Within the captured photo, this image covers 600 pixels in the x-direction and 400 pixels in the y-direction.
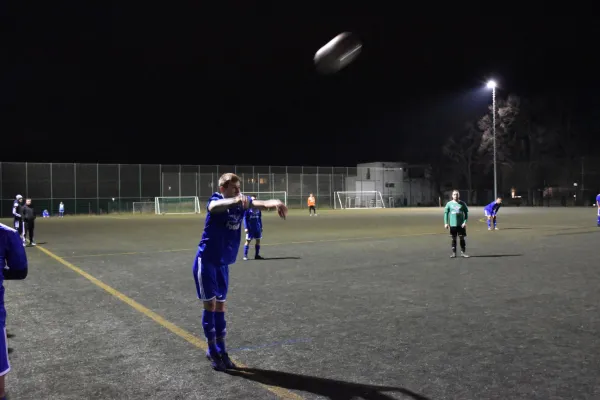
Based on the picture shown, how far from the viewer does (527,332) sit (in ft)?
20.3

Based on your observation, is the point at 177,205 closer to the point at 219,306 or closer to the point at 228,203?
the point at 219,306

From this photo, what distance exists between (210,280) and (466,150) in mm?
72813

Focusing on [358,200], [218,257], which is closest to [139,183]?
[358,200]

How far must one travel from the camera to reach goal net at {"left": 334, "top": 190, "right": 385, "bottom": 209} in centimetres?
6425

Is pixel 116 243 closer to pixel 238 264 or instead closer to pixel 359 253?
pixel 238 264

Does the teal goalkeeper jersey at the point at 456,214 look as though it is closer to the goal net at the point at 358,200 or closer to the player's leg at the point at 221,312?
the player's leg at the point at 221,312

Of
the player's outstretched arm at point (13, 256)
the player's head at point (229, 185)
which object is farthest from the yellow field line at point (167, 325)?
the player's outstretched arm at point (13, 256)

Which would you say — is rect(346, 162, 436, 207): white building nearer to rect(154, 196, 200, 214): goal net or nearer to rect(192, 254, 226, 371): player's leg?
rect(154, 196, 200, 214): goal net

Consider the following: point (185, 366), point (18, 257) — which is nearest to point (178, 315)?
point (185, 366)

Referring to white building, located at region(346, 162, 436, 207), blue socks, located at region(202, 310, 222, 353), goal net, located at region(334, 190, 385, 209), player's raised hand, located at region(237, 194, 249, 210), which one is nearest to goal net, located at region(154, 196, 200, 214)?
goal net, located at region(334, 190, 385, 209)

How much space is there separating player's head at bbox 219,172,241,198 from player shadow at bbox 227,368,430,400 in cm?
171

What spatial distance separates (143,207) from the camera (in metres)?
52.3

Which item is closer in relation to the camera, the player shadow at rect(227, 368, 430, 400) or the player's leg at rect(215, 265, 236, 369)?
the player shadow at rect(227, 368, 430, 400)

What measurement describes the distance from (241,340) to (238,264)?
280 inches
